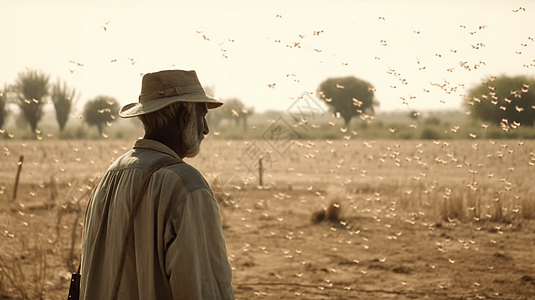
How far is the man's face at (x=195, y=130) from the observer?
232 cm

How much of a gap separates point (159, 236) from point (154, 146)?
40 centimetres

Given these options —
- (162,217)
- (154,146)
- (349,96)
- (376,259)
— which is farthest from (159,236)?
(349,96)

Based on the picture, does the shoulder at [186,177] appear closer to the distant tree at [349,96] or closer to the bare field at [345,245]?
→ the bare field at [345,245]

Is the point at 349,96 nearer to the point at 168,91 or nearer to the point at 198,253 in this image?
the point at 168,91

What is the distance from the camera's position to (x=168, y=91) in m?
2.27

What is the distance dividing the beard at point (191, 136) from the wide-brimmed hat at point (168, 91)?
0.11 m

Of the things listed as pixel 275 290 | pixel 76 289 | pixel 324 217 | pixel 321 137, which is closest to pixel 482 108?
pixel 321 137

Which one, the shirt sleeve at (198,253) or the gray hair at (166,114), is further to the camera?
the gray hair at (166,114)

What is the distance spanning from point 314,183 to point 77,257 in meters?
12.9

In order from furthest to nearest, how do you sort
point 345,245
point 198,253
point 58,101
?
point 58,101 < point 345,245 < point 198,253

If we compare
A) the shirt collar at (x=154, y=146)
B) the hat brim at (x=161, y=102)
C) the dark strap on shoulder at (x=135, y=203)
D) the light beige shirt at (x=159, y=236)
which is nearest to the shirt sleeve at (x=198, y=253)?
the light beige shirt at (x=159, y=236)

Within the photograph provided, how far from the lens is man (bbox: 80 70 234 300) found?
1.99 m

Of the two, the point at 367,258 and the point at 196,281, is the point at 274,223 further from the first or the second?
the point at 196,281

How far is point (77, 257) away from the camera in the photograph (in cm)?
805
